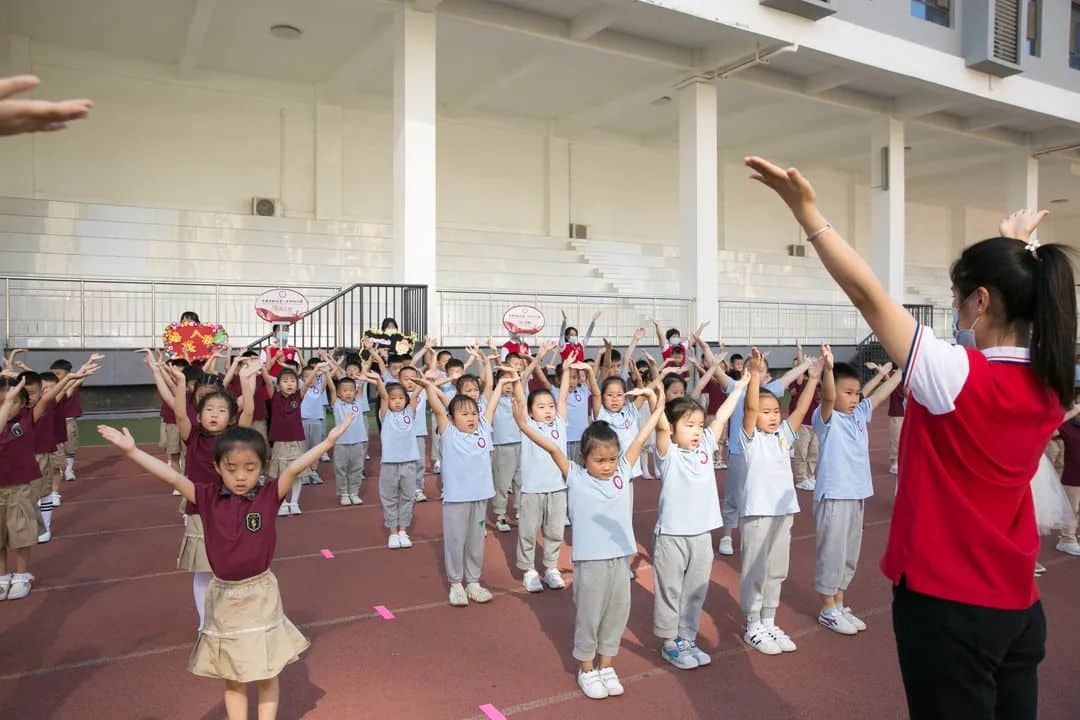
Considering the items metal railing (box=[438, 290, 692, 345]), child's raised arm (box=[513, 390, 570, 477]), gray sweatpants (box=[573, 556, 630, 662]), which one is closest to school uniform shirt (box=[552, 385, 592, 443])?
child's raised arm (box=[513, 390, 570, 477])

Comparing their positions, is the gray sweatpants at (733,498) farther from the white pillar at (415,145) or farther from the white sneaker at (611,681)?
the white pillar at (415,145)

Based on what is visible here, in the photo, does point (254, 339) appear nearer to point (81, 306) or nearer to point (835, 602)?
point (81, 306)

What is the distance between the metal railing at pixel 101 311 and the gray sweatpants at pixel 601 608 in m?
10.8

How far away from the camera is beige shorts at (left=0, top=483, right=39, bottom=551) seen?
545 cm

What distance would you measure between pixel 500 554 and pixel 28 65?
14.6m

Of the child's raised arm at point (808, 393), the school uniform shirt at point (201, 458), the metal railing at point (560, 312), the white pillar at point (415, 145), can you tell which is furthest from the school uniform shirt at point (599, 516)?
the metal railing at point (560, 312)

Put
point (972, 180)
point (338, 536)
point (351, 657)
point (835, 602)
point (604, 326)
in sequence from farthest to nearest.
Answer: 1. point (972, 180)
2. point (604, 326)
3. point (338, 536)
4. point (835, 602)
5. point (351, 657)

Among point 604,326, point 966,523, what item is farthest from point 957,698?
point 604,326

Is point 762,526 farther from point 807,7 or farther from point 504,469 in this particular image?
point 807,7

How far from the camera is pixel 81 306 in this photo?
1280 centimetres

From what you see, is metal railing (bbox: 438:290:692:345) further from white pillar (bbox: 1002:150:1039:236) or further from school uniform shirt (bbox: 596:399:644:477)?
white pillar (bbox: 1002:150:1039:236)

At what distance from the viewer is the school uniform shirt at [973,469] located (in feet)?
5.98

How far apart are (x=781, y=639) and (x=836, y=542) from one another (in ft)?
2.42

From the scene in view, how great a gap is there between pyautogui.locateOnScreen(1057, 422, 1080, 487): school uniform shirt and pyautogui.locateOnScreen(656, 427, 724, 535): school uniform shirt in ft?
14.0
